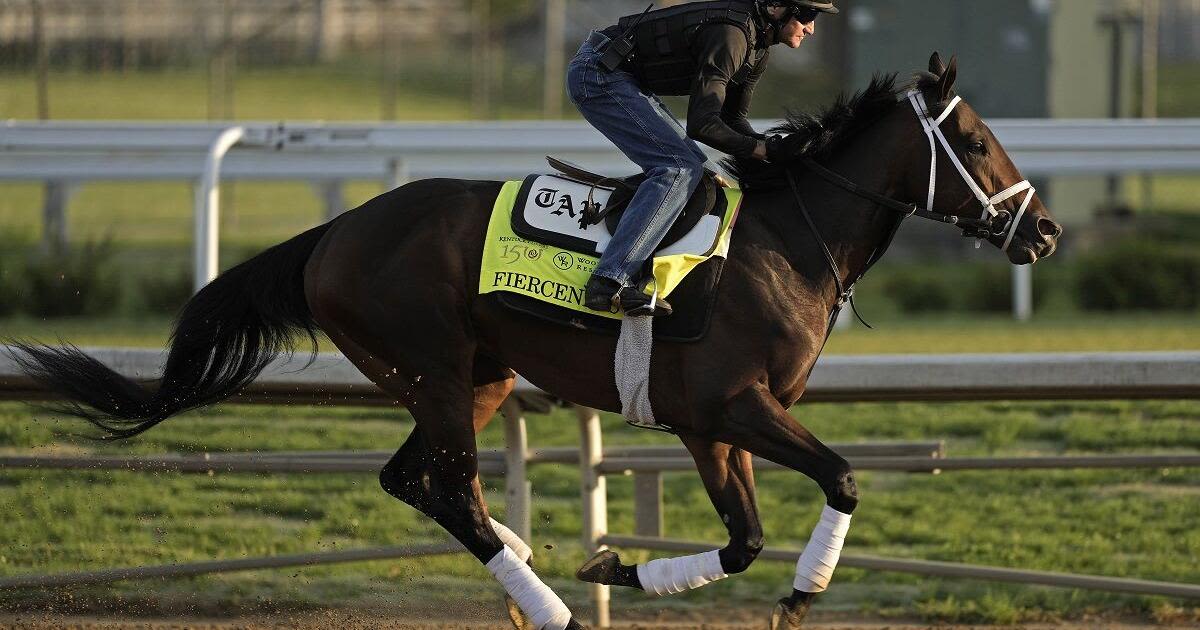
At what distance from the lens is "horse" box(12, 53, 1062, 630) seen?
4.08 meters

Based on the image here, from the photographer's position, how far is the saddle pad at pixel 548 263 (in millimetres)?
4125

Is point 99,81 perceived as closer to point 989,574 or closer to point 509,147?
point 509,147

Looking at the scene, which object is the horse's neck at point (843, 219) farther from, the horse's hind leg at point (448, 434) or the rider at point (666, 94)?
the horse's hind leg at point (448, 434)

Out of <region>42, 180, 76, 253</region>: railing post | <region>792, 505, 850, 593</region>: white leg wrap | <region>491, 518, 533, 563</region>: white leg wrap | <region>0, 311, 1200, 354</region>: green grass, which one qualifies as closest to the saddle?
<region>792, 505, 850, 593</region>: white leg wrap

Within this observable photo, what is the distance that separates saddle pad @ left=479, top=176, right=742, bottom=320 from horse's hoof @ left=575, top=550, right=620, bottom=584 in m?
0.69

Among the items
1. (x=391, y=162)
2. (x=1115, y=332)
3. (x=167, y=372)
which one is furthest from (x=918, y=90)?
(x=1115, y=332)

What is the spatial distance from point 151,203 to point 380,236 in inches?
615

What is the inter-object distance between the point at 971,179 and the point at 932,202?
0.12 m

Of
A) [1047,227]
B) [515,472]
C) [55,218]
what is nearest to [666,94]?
[1047,227]

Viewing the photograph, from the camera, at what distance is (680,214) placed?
4.17 meters

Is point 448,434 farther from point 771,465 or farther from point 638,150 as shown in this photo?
point 771,465

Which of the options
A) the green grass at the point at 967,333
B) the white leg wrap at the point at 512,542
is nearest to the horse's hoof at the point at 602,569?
the white leg wrap at the point at 512,542

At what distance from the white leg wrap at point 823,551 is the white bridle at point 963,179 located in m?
0.86

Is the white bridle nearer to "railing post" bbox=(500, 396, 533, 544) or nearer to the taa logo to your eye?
the taa logo
